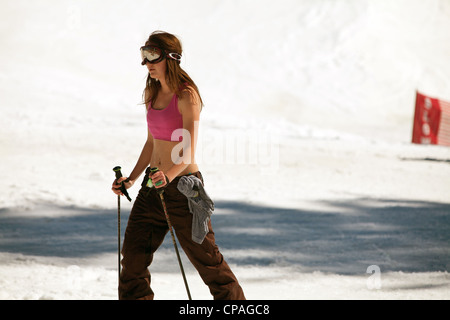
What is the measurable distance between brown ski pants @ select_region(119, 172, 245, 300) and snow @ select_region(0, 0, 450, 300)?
1.69m

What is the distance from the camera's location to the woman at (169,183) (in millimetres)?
3616

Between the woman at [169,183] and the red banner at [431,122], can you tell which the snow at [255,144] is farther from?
the woman at [169,183]

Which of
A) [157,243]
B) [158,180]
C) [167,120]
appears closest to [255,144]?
[157,243]

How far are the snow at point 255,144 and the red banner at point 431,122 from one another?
84 cm

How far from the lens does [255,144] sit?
56.3 feet

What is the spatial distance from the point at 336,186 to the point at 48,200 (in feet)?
15.4

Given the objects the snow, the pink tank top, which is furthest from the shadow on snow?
the pink tank top

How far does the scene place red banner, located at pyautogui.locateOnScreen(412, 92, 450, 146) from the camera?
1956cm

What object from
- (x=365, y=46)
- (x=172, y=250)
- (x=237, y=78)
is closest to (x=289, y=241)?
(x=172, y=250)

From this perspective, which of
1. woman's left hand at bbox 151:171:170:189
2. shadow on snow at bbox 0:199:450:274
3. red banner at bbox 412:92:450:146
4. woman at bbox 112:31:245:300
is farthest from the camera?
red banner at bbox 412:92:450:146

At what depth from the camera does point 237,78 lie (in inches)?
1312

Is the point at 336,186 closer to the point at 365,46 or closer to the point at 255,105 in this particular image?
the point at 255,105

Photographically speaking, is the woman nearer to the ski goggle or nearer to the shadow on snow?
the ski goggle

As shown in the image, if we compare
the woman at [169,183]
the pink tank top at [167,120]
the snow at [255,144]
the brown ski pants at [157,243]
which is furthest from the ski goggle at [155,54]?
the snow at [255,144]
